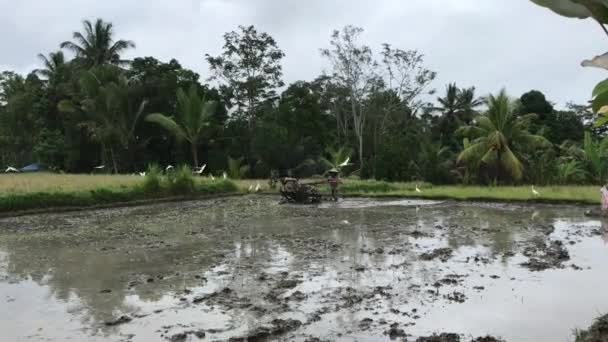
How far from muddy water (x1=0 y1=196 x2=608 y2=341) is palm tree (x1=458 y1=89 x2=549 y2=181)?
7.22 meters

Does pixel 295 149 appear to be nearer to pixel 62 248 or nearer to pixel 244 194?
pixel 244 194

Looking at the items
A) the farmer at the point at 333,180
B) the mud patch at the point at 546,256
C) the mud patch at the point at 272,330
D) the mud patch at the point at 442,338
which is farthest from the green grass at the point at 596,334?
the farmer at the point at 333,180

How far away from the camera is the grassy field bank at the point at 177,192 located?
1389cm

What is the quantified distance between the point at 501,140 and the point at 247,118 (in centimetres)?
1499

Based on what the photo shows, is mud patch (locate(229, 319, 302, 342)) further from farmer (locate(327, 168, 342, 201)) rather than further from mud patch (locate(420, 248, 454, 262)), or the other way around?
farmer (locate(327, 168, 342, 201))

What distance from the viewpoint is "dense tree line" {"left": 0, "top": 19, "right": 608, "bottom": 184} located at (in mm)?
23500

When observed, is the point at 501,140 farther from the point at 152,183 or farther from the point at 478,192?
the point at 152,183

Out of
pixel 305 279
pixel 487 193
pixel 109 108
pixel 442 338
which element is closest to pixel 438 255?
pixel 305 279

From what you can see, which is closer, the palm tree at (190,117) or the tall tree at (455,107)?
the palm tree at (190,117)

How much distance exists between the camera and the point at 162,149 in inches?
1095

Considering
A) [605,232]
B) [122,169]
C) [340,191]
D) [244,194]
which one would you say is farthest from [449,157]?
[122,169]

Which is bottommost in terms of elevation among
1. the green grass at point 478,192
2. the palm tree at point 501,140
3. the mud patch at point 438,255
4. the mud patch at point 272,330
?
the mud patch at point 272,330

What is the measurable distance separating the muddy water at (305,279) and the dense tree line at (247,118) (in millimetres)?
12234

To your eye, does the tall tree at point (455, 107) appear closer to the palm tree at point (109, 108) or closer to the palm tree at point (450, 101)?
the palm tree at point (450, 101)
